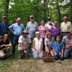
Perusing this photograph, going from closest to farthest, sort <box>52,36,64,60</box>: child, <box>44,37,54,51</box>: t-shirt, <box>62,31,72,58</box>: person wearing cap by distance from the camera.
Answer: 1. <box>52,36,64,60</box>: child
2. <box>62,31,72,58</box>: person wearing cap
3. <box>44,37,54,51</box>: t-shirt

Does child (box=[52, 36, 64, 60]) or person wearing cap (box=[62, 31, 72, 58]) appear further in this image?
person wearing cap (box=[62, 31, 72, 58])

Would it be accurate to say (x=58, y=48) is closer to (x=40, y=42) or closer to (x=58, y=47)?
(x=58, y=47)

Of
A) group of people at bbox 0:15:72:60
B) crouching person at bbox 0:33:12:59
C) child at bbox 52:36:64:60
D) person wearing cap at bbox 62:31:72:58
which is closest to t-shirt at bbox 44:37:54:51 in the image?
group of people at bbox 0:15:72:60

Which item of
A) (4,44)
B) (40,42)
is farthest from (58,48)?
(4,44)

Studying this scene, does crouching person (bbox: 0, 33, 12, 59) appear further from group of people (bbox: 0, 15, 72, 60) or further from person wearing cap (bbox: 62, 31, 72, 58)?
person wearing cap (bbox: 62, 31, 72, 58)

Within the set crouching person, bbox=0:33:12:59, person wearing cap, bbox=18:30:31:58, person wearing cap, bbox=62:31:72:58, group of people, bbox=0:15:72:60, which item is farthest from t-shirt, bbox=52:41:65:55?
crouching person, bbox=0:33:12:59

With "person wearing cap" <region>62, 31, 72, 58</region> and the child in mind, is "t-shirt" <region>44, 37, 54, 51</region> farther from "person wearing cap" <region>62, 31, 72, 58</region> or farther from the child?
"person wearing cap" <region>62, 31, 72, 58</region>

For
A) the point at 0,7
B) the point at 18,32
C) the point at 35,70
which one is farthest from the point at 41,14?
the point at 35,70

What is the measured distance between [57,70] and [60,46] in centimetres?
139

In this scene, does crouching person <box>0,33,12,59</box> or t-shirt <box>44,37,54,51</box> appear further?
t-shirt <box>44,37,54,51</box>

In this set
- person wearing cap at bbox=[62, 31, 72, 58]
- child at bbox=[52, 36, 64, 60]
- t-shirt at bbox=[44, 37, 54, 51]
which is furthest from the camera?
t-shirt at bbox=[44, 37, 54, 51]

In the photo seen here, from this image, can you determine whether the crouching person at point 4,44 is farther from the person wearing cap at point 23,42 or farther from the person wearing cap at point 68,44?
the person wearing cap at point 68,44

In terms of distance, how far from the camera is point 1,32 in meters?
4.82

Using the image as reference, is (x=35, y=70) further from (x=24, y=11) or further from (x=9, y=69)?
(x=24, y=11)
